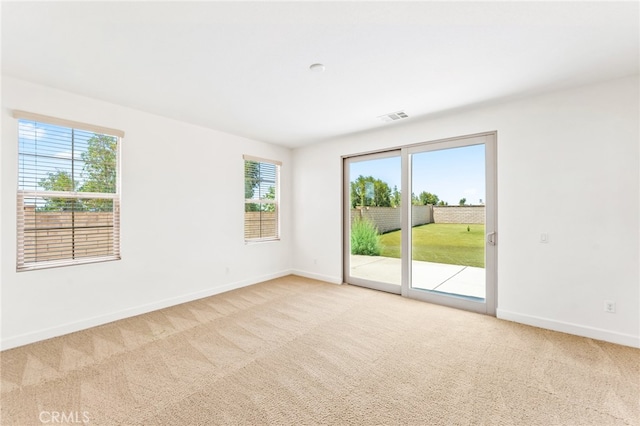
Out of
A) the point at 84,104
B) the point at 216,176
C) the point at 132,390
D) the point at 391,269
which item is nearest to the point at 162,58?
the point at 84,104

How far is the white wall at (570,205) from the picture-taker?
2.66m

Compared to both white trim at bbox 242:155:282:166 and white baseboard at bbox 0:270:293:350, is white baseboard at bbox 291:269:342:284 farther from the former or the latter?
white trim at bbox 242:155:282:166

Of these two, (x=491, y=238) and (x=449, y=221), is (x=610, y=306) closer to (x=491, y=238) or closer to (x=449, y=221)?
(x=491, y=238)

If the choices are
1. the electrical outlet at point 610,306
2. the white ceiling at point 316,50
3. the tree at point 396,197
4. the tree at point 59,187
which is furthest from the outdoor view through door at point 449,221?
the tree at point 59,187

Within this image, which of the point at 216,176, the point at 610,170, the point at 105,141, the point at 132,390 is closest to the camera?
the point at 132,390

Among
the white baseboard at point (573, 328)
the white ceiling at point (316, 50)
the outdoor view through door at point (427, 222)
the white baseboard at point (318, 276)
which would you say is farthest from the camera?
the white baseboard at point (318, 276)

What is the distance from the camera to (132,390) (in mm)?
2021

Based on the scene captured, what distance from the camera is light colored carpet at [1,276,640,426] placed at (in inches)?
70.6

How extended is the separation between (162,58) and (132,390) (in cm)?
268

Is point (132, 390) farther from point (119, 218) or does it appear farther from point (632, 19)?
point (632, 19)

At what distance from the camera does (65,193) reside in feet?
9.80

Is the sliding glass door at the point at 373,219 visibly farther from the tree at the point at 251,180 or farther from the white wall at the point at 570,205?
the tree at the point at 251,180

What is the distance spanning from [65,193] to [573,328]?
5.75 m

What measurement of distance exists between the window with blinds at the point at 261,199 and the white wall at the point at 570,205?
10.5ft
